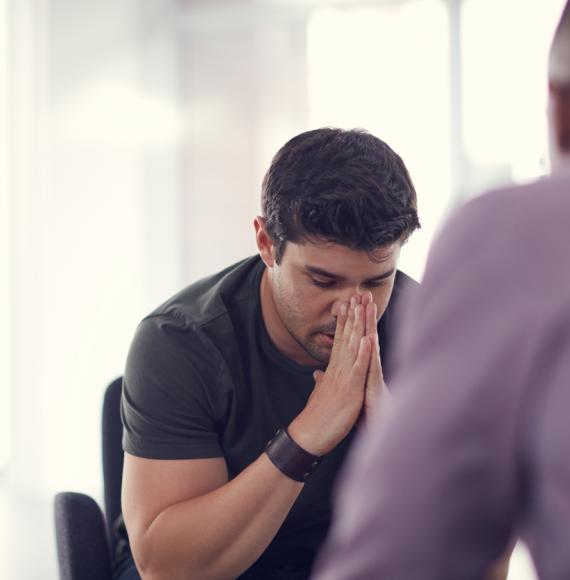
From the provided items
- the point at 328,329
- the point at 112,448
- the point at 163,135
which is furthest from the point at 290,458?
the point at 163,135

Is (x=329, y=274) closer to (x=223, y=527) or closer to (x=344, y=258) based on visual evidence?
(x=344, y=258)

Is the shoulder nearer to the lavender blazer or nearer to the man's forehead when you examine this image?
the man's forehead

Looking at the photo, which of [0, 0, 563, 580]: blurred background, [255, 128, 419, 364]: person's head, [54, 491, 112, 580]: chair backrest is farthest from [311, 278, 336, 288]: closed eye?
[0, 0, 563, 580]: blurred background

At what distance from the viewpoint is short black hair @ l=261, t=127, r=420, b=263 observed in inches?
61.3

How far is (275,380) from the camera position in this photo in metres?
1.62

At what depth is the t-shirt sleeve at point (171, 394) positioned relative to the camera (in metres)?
1.52

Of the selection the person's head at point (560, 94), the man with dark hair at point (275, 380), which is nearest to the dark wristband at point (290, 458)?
the man with dark hair at point (275, 380)

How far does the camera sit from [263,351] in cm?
163

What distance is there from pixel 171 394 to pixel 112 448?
0.65 ft

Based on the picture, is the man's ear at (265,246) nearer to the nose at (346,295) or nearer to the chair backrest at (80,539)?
the nose at (346,295)

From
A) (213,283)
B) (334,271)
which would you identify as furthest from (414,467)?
(213,283)

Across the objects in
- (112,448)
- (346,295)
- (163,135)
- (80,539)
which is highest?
(163,135)

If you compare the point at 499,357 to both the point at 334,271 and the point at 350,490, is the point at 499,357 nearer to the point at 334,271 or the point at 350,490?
the point at 350,490

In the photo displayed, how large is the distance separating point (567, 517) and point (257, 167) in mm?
4336
